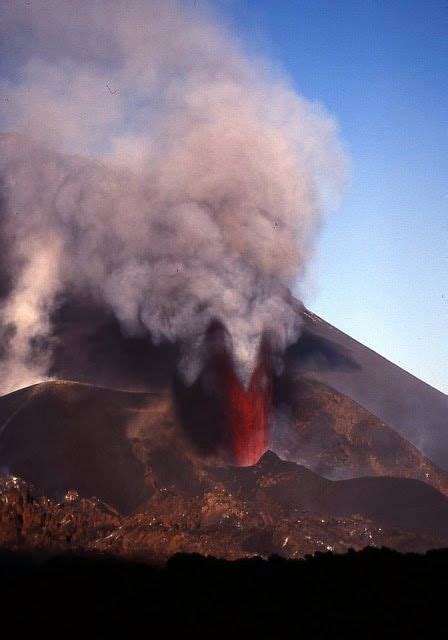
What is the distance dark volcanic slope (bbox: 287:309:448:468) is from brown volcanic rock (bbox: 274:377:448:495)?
2678mm

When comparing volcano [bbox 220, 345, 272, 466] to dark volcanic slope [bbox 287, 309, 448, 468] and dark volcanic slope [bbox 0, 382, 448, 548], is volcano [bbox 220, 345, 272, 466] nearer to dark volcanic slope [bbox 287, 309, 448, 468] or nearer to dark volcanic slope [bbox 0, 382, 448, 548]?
dark volcanic slope [bbox 0, 382, 448, 548]

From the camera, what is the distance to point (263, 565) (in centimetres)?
1402

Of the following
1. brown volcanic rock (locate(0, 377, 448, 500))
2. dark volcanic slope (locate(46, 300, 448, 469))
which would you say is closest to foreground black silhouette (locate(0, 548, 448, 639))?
brown volcanic rock (locate(0, 377, 448, 500))

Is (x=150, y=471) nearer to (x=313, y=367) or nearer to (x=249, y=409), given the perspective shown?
(x=249, y=409)

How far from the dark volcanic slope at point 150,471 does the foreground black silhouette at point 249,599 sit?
5.63 metres

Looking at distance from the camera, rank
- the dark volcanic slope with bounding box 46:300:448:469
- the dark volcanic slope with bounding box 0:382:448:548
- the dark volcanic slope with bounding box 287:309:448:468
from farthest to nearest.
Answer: the dark volcanic slope with bounding box 287:309:448:468 < the dark volcanic slope with bounding box 46:300:448:469 < the dark volcanic slope with bounding box 0:382:448:548

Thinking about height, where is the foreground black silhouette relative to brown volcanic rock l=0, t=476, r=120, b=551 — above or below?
above

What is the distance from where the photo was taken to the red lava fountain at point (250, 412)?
2545 centimetres

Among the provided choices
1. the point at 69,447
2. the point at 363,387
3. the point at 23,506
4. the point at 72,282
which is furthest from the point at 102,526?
the point at 363,387

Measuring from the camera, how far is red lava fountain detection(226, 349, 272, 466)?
83.5 ft

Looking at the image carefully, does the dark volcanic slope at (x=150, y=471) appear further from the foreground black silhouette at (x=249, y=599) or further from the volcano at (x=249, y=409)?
the foreground black silhouette at (x=249, y=599)

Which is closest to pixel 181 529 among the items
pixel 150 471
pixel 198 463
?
pixel 150 471

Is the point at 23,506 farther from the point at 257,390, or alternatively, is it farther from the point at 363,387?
the point at 363,387

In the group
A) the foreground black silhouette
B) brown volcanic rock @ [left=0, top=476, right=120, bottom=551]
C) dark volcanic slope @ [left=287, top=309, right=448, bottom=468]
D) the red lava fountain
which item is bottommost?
brown volcanic rock @ [left=0, top=476, right=120, bottom=551]
